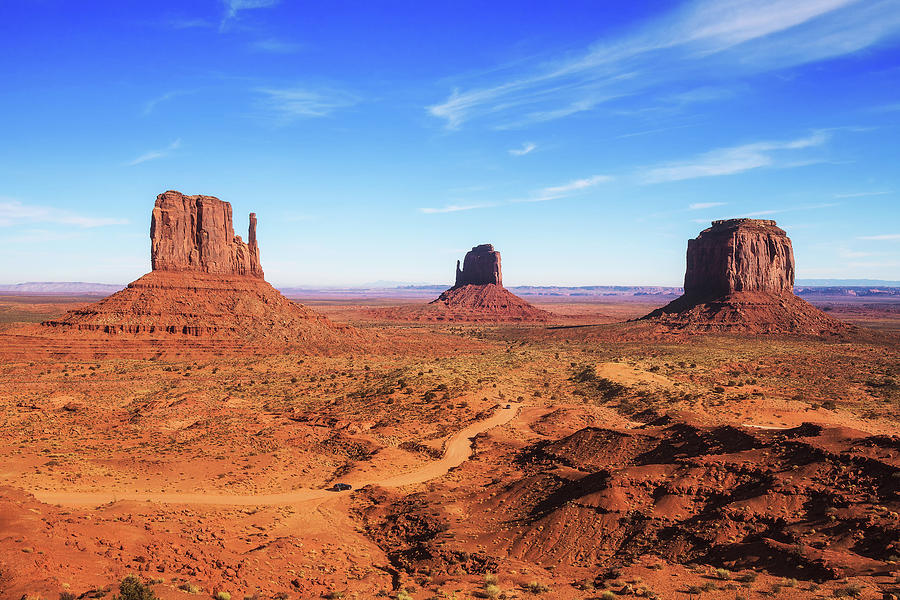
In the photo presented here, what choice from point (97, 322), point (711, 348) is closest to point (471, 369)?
point (711, 348)

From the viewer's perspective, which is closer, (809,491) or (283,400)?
(809,491)

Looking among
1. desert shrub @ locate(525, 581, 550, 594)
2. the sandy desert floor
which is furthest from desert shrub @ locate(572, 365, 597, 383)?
desert shrub @ locate(525, 581, 550, 594)

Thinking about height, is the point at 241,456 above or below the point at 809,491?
below

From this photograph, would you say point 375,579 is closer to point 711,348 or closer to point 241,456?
point 241,456

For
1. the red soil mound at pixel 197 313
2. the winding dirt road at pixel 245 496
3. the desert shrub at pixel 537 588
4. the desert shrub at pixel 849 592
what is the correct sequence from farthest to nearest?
the red soil mound at pixel 197 313 → the winding dirt road at pixel 245 496 → the desert shrub at pixel 537 588 → the desert shrub at pixel 849 592

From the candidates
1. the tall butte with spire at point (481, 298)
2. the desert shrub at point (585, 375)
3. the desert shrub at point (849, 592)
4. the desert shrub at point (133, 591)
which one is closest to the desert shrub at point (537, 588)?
the desert shrub at point (849, 592)

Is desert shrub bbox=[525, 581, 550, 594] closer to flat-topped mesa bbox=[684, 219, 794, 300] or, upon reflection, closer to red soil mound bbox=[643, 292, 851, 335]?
red soil mound bbox=[643, 292, 851, 335]

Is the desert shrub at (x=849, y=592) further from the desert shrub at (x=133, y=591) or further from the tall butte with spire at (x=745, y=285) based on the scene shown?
the tall butte with spire at (x=745, y=285)
